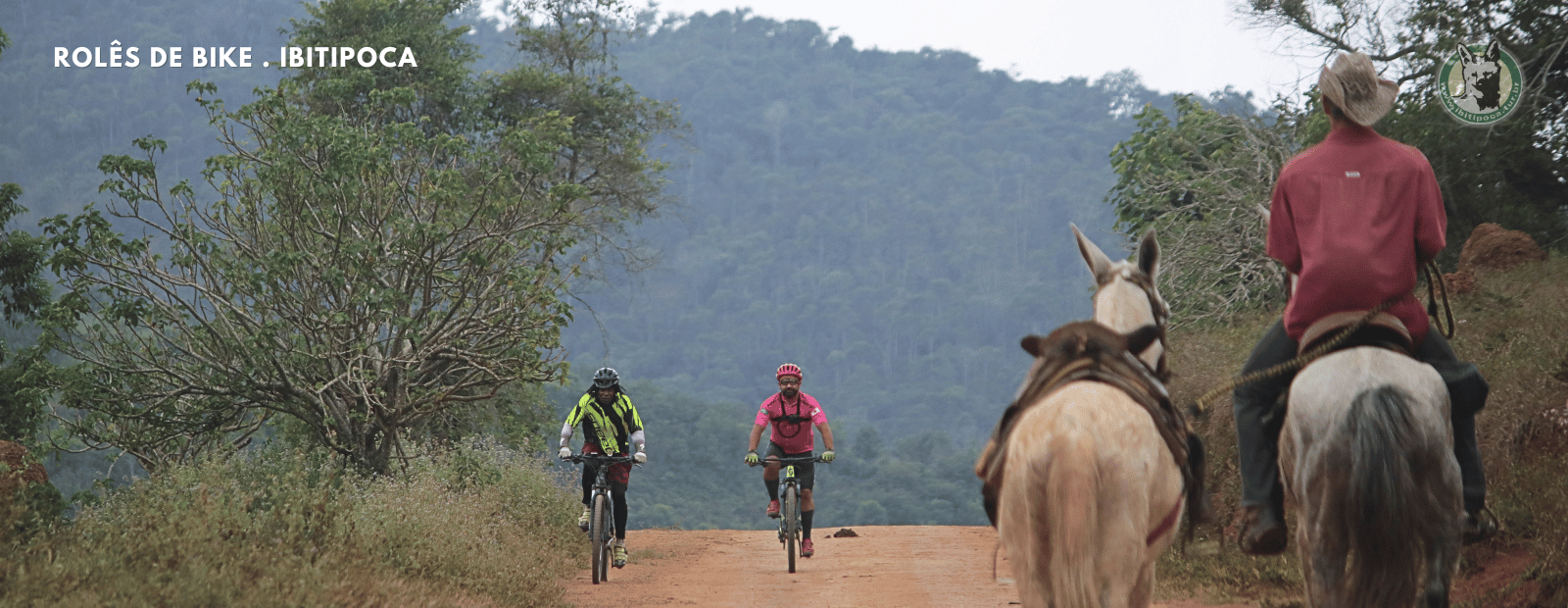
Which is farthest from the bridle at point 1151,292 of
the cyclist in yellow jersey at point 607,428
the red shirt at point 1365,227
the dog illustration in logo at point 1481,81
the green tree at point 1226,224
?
the green tree at point 1226,224

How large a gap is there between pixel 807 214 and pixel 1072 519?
117825 mm

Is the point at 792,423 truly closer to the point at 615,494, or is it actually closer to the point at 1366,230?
the point at 615,494

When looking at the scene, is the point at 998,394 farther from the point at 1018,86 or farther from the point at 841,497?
the point at 1018,86

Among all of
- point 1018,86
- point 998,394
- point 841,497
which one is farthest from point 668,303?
point 1018,86

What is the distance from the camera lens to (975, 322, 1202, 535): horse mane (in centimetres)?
477

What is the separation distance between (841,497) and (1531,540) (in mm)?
59735

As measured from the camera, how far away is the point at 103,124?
87.2m

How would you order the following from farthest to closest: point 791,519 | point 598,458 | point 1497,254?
point 1497,254 < point 791,519 < point 598,458

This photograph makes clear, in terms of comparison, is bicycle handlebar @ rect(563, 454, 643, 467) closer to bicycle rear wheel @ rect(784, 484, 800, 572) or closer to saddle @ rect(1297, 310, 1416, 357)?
bicycle rear wheel @ rect(784, 484, 800, 572)

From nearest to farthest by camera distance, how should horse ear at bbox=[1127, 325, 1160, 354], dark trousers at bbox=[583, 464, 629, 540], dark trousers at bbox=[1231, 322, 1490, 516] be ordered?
horse ear at bbox=[1127, 325, 1160, 354] < dark trousers at bbox=[1231, 322, 1490, 516] < dark trousers at bbox=[583, 464, 629, 540]

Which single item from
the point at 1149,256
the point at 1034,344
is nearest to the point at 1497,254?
the point at 1149,256

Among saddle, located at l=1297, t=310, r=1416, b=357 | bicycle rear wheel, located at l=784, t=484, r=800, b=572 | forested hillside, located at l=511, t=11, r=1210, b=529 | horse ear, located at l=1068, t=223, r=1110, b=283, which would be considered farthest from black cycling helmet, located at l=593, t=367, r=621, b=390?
forested hillside, located at l=511, t=11, r=1210, b=529

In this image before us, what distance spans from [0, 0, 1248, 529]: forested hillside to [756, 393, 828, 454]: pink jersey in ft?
161

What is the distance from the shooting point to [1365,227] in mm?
4852
